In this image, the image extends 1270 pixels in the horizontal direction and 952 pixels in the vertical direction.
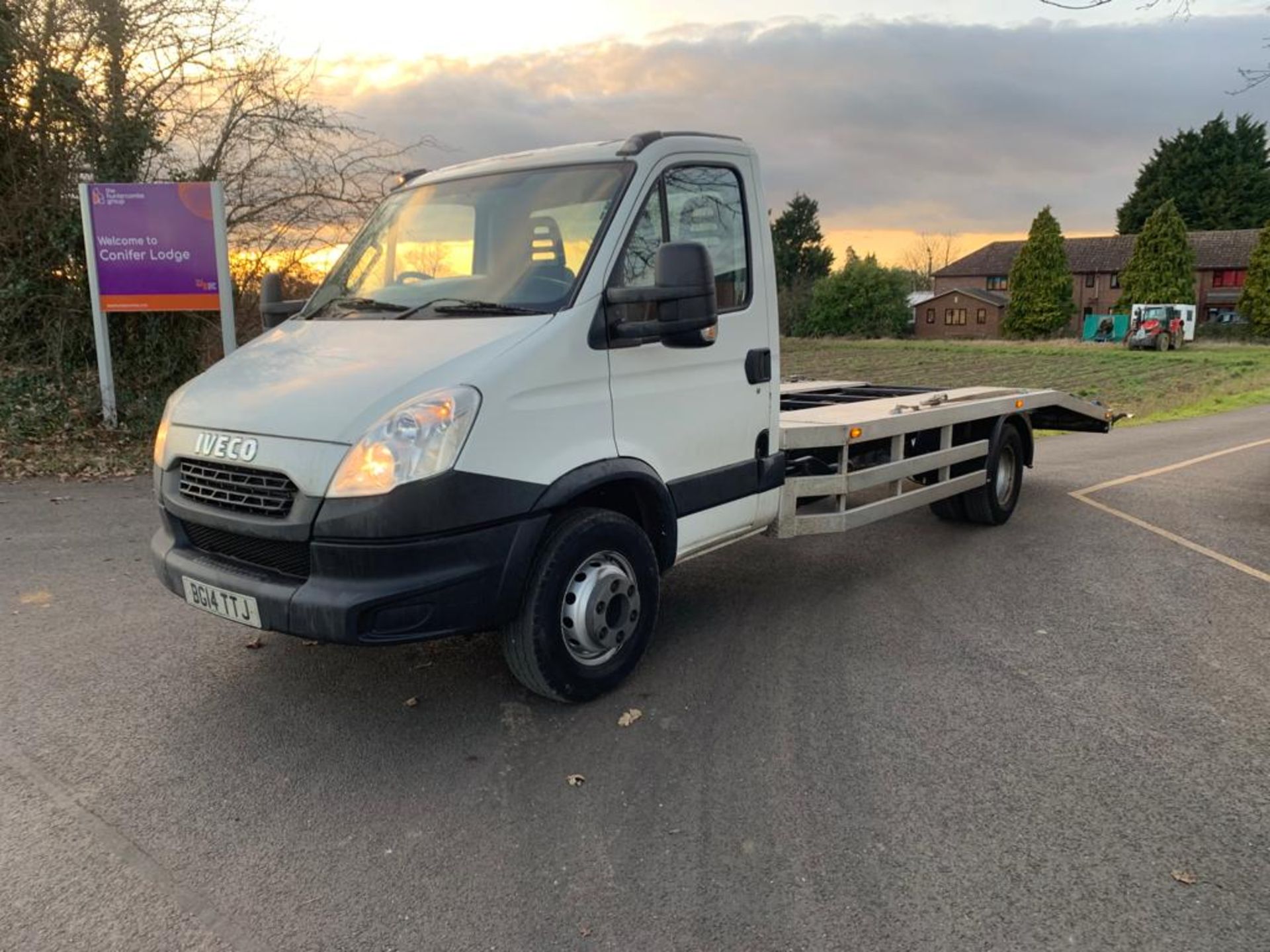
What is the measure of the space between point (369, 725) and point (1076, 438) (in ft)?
43.7

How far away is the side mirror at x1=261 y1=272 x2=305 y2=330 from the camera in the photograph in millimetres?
5191

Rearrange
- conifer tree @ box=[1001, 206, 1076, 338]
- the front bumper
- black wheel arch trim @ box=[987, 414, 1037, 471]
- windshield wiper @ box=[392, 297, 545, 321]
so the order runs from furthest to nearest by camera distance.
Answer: conifer tree @ box=[1001, 206, 1076, 338]
black wheel arch trim @ box=[987, 414, 1037, 471]
windshield wiper @ box=[392, 297, 545, 321]
the front bumper

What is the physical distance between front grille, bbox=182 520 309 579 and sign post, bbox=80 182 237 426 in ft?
23.2

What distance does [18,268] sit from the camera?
36.2 feet

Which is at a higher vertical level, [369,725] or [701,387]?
[701,387]

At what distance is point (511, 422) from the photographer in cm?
352

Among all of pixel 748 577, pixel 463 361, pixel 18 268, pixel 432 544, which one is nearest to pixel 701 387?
pixel 463 361

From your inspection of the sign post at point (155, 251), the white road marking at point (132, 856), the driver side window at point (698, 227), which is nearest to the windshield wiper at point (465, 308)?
the driver side window at point (698, 227)

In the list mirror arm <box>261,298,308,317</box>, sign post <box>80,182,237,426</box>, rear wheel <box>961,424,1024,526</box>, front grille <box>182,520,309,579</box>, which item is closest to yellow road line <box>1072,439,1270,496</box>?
rear wheel <box>961,424,1024,526</box>

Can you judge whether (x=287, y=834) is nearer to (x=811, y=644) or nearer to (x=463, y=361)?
(x=463, y=361)

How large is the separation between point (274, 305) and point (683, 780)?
352 cm

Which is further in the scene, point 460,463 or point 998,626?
point 998,626

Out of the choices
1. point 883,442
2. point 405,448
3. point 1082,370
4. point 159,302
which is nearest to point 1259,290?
point 1082,370

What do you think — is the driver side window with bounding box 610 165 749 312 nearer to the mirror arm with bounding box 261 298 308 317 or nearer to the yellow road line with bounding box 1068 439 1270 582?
the mirror arm with bounding box 261 298 308 317
